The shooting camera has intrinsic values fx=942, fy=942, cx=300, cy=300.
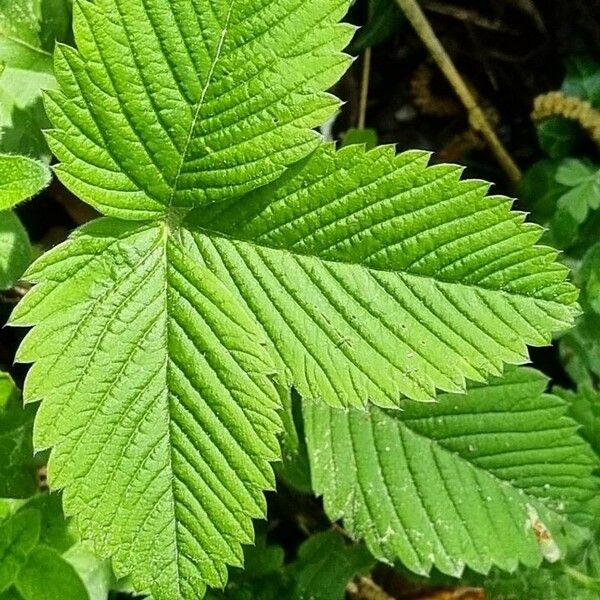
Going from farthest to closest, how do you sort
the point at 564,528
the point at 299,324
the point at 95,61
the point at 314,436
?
the point at 564,528 < the point at 314,436 < the point at 299,324 < the point at 95,61

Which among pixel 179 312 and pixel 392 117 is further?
pixel 392 117

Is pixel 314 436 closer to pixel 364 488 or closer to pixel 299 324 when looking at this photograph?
pixel 364 488

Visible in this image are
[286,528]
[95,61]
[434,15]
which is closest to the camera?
[95,61]

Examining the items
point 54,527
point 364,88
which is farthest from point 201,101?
point 364,88

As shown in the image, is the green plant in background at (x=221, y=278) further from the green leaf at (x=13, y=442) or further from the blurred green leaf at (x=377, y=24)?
the blurred green leaf at (x=377, y=24)

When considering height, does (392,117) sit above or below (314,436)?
above

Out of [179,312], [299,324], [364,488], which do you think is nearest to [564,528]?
[364,488]

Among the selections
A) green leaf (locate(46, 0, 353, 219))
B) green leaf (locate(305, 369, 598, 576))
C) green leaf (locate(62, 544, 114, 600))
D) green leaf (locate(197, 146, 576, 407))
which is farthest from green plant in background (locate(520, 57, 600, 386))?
green leaf (locate(62, 544, 114, 600))
